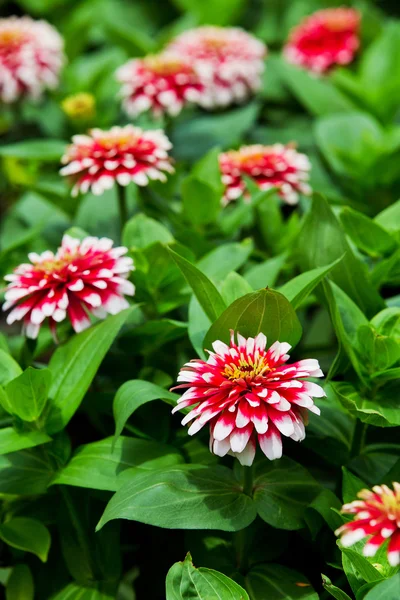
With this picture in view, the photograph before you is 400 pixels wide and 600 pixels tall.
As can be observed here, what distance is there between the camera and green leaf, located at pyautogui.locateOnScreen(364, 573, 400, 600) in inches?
25.9

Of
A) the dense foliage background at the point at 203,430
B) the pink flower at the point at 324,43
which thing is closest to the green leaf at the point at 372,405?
the dense foliage background at the point at 203,430

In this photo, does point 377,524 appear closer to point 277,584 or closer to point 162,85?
point 277,584

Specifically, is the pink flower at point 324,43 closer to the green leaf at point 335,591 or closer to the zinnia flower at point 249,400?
the zinnia flower at point 249,400

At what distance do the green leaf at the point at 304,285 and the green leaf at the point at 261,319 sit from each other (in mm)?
36

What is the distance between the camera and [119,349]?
106 centimetres

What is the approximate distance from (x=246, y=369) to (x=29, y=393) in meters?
0.24

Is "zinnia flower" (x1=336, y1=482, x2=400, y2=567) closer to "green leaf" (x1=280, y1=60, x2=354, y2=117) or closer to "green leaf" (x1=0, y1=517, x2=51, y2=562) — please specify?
"green leaf" (x1=0, y1=517, x2=51, y2=562)

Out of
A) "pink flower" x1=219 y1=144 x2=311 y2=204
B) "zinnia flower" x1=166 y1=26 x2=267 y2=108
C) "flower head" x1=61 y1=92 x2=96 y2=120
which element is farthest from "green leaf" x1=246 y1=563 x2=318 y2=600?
"flower head" x1=61 y1=92 x2=96 y2=120

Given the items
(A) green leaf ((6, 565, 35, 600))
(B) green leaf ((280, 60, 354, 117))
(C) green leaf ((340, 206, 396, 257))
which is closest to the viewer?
(A) green leaf ((6, 565, 35, 600))

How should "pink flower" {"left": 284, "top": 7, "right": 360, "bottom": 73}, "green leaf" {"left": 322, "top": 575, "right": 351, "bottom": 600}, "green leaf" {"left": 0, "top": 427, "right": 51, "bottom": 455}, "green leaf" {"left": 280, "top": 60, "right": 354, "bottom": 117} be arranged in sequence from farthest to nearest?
1. "pink flower" {"left": 284, "top": 7, "right": 360, "bottom": 73}
2. "green leaf" {"left": 280, "top": 60, "right": 354, "bottom": 117}
3. "green leaf" {"left": 0, "top": 427, "right": 51, "bottom": 455}
4. "green leaf" {"left": 322, "top": 575, "right": 351, "bottom": 600}

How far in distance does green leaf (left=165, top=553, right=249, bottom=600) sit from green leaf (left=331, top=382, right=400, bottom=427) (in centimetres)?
20

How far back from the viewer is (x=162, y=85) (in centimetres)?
143

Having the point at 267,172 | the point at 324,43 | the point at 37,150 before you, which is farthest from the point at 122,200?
the point at 324,43

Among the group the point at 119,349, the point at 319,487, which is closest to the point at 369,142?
the point at 119,349
